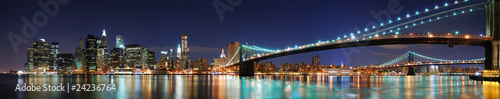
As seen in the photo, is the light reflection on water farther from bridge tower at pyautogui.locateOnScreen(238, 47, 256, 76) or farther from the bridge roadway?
bridge tower at pyautogui.locateOnScreen(238, 47, 256, 76)

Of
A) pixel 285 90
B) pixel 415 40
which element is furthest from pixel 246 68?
pixel 285 90

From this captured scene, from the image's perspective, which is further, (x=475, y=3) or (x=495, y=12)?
(x=475, y=3)

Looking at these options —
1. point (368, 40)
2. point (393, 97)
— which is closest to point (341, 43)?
point (368, 40)

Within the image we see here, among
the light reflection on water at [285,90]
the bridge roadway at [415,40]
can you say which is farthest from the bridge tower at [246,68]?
the light reflection on water at [285,90]

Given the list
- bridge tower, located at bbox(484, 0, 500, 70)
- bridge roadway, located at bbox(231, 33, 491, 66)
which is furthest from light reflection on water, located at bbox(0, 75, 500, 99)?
bridge roadway, located at bbox(231, 33, 491, 66)

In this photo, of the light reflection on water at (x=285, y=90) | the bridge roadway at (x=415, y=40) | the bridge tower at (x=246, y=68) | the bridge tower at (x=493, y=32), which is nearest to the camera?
the light reflection on water at (x=285, y=90)

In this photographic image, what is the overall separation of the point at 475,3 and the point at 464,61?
56359 millimetres

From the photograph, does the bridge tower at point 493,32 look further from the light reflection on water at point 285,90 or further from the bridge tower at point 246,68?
the bridge tower at point 246,68

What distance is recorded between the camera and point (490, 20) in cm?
4403

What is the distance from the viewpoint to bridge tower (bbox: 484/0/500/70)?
42.5 metres

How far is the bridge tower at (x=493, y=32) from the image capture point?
42531mm

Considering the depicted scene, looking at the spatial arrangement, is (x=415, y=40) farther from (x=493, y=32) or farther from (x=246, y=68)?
(x=246, y=68)

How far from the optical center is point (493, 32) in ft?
144

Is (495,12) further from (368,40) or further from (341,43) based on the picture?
(341,43)
